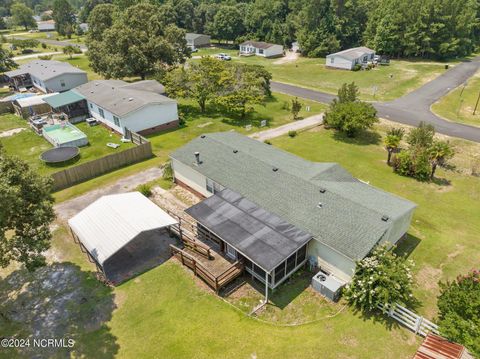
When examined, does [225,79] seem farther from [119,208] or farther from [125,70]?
[119,208]

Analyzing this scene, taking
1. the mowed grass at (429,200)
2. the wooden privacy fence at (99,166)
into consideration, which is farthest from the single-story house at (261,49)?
the wooden privacy fence at (99,166)

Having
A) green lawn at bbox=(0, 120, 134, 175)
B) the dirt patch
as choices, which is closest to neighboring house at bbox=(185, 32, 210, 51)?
green lawn at bbox=(0, 120, 134, 175)

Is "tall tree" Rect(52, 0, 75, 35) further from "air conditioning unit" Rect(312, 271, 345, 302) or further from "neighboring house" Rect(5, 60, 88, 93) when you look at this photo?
"air conditioning unit" Rect(312, 271, 345, 302)

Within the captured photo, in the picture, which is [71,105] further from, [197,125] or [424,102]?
Result: [424,102]

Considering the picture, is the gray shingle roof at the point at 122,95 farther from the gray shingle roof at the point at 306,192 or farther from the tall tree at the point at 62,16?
the tall tree at the point at 62,16

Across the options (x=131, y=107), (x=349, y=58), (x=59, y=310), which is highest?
(x=349, y=58)

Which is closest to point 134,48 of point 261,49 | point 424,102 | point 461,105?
point 261,49
